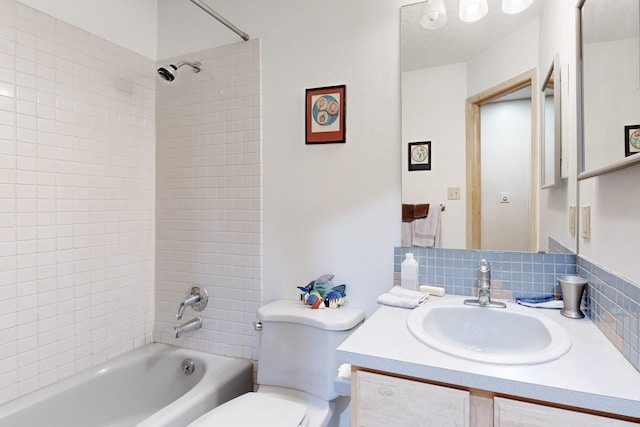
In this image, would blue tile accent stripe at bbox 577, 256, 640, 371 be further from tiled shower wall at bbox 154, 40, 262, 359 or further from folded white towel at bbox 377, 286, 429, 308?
tiled shower wall at bbox 154, 40, 262, 359

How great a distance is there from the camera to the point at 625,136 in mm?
844

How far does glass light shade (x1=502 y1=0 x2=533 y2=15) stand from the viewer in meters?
1.36

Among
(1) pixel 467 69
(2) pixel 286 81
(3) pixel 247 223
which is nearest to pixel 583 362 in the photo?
(1) pixel 467 69

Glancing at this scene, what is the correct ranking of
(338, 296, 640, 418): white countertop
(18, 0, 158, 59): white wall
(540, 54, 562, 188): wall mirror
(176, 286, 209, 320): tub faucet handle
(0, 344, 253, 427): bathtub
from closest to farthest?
(338, 296, 640, 418): white countertop < (540, 54, 562, 188): wall mirror < (0, 344, 253, 427): bathtub < (18, 0, 158, 59): white wall < (176, 286, 209, 320): tub faucet handle

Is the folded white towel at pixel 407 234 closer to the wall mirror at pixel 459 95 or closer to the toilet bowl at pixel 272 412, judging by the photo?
the wall mirror at pixel 459 95

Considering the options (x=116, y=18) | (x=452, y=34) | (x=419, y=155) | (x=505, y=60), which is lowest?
(x=419, y=155)

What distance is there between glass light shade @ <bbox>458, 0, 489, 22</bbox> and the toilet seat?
1.65 meters

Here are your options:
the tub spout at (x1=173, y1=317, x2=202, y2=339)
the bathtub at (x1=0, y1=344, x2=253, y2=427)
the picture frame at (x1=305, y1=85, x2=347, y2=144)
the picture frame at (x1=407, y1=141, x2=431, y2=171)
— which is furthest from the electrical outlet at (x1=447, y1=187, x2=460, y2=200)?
the tub spout at (x1=173, y1=317, x2=202, y2=339)

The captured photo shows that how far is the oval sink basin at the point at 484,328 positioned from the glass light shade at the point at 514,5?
112 cm

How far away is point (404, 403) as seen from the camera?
0.89 metres

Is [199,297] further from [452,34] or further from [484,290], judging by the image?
[452,34]

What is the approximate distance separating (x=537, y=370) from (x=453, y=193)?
31.2 inches

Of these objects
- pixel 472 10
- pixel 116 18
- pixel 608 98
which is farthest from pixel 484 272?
pixel 116 18

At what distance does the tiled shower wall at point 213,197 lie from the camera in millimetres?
1854
